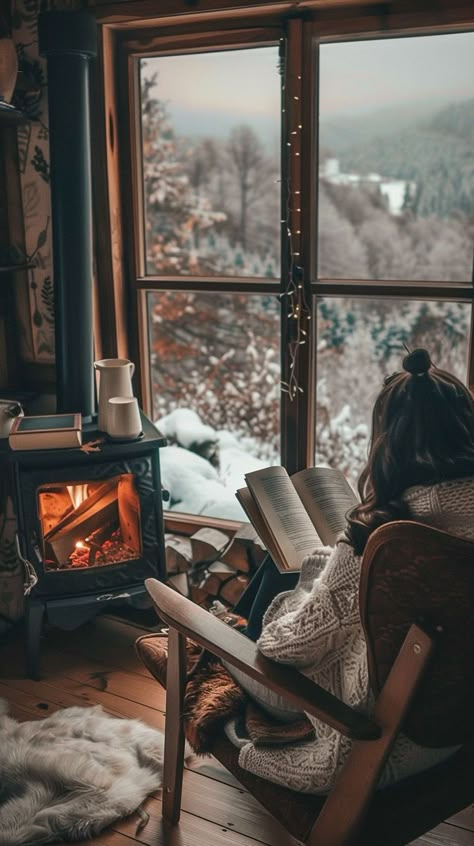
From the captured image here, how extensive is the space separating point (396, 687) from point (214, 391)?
64.9 inches

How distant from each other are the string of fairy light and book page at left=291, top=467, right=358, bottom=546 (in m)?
0.68

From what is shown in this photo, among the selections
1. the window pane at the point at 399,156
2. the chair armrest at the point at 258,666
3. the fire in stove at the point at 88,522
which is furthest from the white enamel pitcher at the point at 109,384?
the chair armrest at the point at 258,666

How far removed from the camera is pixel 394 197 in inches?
93.3

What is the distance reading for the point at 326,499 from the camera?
1905mm

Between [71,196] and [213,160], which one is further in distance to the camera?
[213,160]

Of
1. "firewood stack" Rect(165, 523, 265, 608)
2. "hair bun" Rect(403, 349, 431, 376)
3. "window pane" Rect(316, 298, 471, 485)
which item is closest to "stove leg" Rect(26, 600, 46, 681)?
"firewood stack" Rect(165, 523, 265, 608)

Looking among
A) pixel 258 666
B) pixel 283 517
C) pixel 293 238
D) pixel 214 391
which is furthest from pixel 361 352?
pixel 258 666

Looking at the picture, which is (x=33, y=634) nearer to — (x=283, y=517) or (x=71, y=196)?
(x=283, y=517)

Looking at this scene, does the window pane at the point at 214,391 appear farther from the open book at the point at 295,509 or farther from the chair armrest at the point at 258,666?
the chair armrest at the point at 258,666

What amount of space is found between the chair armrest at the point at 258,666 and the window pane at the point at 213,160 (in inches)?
53.2

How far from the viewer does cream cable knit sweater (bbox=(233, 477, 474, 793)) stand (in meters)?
1.33

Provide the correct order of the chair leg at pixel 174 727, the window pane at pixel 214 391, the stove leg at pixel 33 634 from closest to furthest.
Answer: the chair leg at pixel 174 727, the stove leg at pixel 33 634, the window pane at pixel 214 391

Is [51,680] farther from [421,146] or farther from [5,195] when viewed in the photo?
[421,146]

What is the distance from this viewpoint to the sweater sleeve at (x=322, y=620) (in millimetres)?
1339
